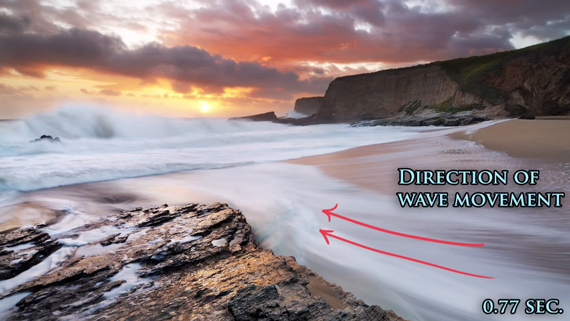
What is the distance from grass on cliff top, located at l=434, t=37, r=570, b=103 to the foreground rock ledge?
128ft

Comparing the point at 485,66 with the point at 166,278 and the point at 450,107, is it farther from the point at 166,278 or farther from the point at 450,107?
the point at 166,278

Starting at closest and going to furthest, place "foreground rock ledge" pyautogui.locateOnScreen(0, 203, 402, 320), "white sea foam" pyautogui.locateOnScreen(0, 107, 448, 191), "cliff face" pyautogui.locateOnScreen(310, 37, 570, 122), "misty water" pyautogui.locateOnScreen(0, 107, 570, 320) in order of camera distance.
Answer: "foreground rock ledge" pyautogui.locateOnScreen(0, 203, 402, 320)
"misty water" pyautogui.locateOnScreen(0, 107, 570, 320)
"white sea foam" pyautogui.locateOnScreen(0, 107, 448, 191)
"cliff face" pyautogui.locateOnScreen(310, 37, 570, 122)

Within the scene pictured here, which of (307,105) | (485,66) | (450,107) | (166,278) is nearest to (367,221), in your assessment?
(166,278)

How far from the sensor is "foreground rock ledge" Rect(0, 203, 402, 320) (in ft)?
6.13

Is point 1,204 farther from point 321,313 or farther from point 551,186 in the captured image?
point 551,186

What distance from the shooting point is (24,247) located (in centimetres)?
289

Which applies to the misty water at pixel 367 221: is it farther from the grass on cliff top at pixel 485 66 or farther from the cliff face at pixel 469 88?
the grass on cliff top at pixel 485 66

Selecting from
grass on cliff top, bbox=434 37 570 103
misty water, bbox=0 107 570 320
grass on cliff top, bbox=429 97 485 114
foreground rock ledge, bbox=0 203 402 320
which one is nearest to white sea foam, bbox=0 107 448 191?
misty water, bbox=0 107 570 320

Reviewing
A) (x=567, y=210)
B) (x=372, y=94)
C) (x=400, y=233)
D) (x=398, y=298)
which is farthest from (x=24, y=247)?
(x=372, y=94)

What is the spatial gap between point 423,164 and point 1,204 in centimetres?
883

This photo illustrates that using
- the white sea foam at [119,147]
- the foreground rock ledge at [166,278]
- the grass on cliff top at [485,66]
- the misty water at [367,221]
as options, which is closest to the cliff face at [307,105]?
the grass on cliff top at [485,66]

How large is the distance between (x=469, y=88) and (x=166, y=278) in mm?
45209

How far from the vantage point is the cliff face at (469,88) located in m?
27.7

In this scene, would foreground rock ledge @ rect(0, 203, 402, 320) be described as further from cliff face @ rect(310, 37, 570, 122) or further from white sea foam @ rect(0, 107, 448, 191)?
cliff face @ rect(310, 37, 570, 122)
